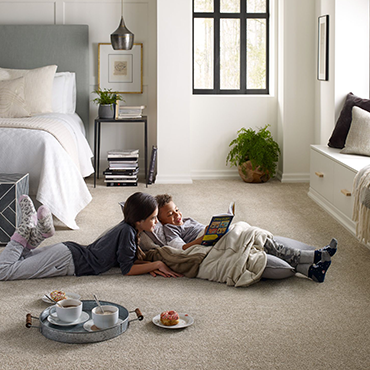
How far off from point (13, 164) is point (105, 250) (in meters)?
1.22

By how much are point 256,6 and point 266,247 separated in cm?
354

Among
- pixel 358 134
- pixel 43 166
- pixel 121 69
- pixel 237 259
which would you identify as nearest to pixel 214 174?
pixel 121 69

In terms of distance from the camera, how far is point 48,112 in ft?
16.7

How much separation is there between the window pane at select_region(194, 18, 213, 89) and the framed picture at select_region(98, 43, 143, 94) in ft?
1.91

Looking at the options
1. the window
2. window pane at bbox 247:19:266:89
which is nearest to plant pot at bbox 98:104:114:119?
the window

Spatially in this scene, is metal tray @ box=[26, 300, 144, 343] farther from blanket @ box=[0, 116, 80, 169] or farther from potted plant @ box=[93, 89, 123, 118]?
potted plant @ box=[93, 89, 123, 118]

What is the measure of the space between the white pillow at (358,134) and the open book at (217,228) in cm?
171

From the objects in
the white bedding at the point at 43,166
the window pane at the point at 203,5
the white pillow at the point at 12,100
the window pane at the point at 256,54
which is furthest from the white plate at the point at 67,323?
the window pane at the point at 203,5

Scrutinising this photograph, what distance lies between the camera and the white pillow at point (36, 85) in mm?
5020

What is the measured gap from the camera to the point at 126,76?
5723 mm

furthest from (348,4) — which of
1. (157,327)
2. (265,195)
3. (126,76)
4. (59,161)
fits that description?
(157,327)

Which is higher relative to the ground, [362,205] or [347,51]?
[347,51]

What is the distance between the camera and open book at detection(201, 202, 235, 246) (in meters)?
2.80

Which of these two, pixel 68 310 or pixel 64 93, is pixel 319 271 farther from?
pixel 64 93
